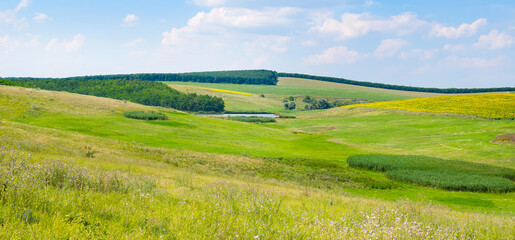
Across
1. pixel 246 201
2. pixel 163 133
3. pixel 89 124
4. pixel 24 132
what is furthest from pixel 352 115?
pixel 246 201

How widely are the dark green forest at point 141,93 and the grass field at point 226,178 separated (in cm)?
6265

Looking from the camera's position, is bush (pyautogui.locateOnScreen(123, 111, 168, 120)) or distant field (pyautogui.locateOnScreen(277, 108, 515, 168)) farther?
bush (pyautogui.locateOnScreen(123, 111, 168, 120))

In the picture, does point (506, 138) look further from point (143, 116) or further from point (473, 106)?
point (143, 116)

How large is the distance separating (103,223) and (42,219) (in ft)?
2.95

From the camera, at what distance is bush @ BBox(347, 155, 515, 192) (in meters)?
30.9

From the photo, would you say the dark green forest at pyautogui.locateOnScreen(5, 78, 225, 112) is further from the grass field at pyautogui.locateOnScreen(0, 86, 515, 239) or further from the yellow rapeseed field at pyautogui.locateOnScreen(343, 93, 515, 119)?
the yellow rapeseed field at pyautogui.locateOnScreen(343, 93, 515, 119)

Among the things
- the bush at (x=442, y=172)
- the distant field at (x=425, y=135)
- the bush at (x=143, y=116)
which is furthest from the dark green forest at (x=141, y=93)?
the bush at (x=442, y=172)

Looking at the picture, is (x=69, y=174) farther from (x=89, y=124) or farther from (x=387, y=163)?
(x=89, y=124)

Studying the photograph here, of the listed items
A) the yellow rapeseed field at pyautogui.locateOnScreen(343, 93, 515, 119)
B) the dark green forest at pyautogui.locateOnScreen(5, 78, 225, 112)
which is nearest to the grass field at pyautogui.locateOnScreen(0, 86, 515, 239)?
the yellow rapeseed field at pyautogui.locateOnScreen(343, 93, 515, 119)

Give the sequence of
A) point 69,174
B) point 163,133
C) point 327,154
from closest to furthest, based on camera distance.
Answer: point 69,174
point 327,154
point 163,133

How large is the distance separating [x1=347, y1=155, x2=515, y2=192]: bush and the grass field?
58.2 inches

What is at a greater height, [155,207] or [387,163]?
[155,207]

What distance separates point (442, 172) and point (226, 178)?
83.0 ft

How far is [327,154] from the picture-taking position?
166 ft
